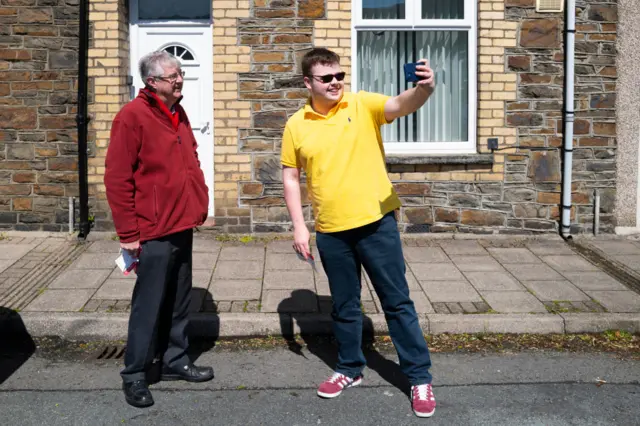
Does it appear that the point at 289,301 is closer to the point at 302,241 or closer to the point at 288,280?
the point at 288,280

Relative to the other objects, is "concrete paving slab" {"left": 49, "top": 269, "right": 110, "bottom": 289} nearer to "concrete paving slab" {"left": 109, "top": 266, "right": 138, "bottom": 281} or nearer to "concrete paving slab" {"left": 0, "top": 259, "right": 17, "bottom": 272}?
"concrete paving slab" {"left": 109, "top": 266, "right": 138, "bottom": 281}

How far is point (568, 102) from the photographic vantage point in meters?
8.81

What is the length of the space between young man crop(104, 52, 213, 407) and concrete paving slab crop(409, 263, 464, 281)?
293cm

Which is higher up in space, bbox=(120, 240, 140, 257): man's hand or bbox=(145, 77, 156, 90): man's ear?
bbox=(145, 77, 156, 90): man's ear

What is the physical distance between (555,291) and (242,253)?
308cm

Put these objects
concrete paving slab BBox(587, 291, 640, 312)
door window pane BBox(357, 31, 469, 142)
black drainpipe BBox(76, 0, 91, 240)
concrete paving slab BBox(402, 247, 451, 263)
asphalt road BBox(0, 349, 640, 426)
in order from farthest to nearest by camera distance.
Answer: door window pane BBox(357, 31, 469, 142) < black drainpipe BBox(76, 0, 91, 240) < concrete paving slab BBox(402, 247, 451, 263) < concrete paving slab BBox(587, 291, 640, 312) < asphalt road BBox(0, 349, 640, 426)

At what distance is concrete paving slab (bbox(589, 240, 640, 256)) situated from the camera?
325 inches

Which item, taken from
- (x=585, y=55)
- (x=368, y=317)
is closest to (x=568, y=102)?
(x=585, y=55)

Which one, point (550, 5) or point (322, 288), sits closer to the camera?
point (322, 288)

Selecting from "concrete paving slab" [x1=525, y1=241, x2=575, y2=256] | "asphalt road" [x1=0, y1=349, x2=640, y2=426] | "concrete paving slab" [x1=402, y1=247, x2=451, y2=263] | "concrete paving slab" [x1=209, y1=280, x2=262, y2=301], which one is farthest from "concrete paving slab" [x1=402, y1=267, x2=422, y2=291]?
"concrete paving slab" [x1=525, y1=241, x2=575, y2=256]

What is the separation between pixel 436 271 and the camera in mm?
7438

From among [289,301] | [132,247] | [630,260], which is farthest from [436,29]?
[132,247]

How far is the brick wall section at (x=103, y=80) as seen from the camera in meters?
8.66

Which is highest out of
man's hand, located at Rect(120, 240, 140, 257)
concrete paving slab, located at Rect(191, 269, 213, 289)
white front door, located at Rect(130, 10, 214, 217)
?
white front door, located at Rect(130, 10, 214, 217)
